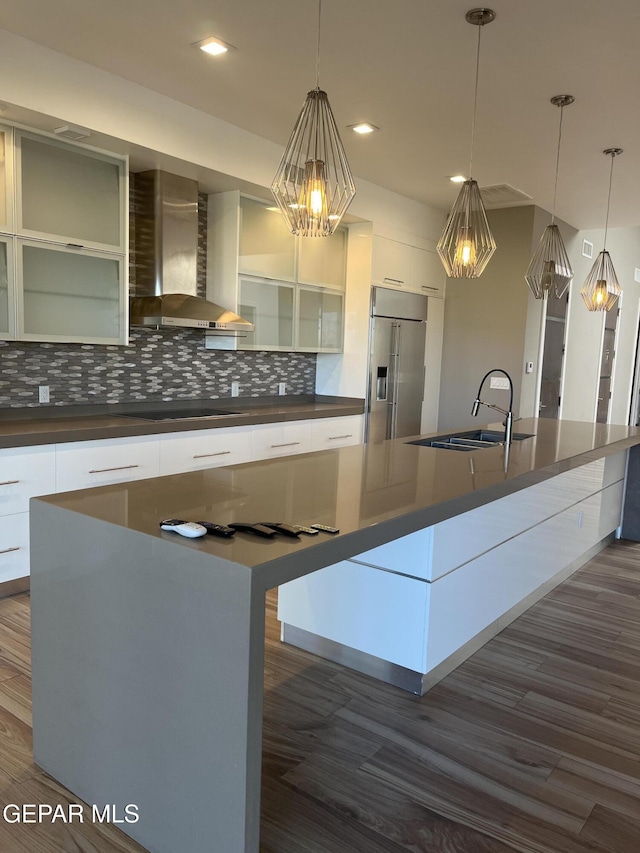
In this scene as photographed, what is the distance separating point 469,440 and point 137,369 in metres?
2.25

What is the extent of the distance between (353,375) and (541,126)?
246 cm

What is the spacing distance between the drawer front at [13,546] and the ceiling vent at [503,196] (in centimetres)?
436

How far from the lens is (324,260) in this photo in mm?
5434

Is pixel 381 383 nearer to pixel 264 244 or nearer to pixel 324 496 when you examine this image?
pixel 264 244

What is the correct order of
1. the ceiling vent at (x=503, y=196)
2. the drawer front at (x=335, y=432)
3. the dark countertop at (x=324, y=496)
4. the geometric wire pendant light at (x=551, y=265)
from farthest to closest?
the ceiling vent at (x=503, y=196), the drawer front at (x=335, y=432), the geometric wire pendant light at (x=551, y=265), the dark countertop at (x=324, y=496)

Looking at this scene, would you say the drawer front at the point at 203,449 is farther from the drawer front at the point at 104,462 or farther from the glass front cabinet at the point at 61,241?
the glass front cabinet at the point at 61,241

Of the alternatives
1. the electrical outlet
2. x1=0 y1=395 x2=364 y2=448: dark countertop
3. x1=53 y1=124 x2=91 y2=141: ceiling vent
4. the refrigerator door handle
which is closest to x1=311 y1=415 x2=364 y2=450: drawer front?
x1=0 y1=395 x2=364 y2=448: dark countertop

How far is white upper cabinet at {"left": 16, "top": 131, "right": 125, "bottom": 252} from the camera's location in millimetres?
3377

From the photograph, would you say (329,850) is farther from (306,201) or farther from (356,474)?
(306,201)

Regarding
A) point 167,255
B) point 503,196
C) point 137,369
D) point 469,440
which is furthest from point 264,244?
point 503,196

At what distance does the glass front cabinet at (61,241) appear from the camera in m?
3.32

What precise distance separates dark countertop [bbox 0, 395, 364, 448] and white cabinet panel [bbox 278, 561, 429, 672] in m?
1.42

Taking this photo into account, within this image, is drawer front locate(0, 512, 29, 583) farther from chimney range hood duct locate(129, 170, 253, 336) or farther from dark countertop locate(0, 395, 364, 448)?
chimney range hood duct locate(129, 170, 253, 336)

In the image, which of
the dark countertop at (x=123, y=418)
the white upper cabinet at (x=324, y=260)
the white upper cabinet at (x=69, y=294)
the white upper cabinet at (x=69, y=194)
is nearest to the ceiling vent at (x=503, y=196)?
the white upper cabinet at (x=324, y=260)
